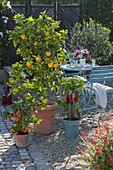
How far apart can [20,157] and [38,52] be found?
4.51 ft

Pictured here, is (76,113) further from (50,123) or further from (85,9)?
(85,9)

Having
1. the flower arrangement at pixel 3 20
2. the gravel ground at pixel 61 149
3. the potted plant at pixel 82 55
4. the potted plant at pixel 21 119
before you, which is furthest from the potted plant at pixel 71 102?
the flower arrangement at pixel 3 20

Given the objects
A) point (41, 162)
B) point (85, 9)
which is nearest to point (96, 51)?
point (85, 9)

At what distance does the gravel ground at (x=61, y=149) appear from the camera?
4.43 meters

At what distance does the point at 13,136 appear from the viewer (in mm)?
5352

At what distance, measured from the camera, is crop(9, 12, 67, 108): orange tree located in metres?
5.02

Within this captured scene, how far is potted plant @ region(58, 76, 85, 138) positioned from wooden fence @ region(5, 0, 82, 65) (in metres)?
4.07

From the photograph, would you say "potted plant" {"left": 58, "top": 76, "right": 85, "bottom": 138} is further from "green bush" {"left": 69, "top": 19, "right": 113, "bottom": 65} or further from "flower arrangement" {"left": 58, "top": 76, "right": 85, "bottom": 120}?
"green bush" {"left": 69, "top": 19, "right": 113, "bottom": 65}

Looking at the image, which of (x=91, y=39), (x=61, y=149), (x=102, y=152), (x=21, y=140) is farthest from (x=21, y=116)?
(x=91, y=39)

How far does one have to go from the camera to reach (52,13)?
954cm

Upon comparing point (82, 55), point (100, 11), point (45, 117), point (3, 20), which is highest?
point (3, 20)

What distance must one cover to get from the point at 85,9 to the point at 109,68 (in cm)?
507

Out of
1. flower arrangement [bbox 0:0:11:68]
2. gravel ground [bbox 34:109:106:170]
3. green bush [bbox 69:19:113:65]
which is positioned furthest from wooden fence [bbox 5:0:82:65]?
gravel ground [bbox 34:109:106:170]

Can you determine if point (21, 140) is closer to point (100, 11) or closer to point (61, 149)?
point (61, 149)
